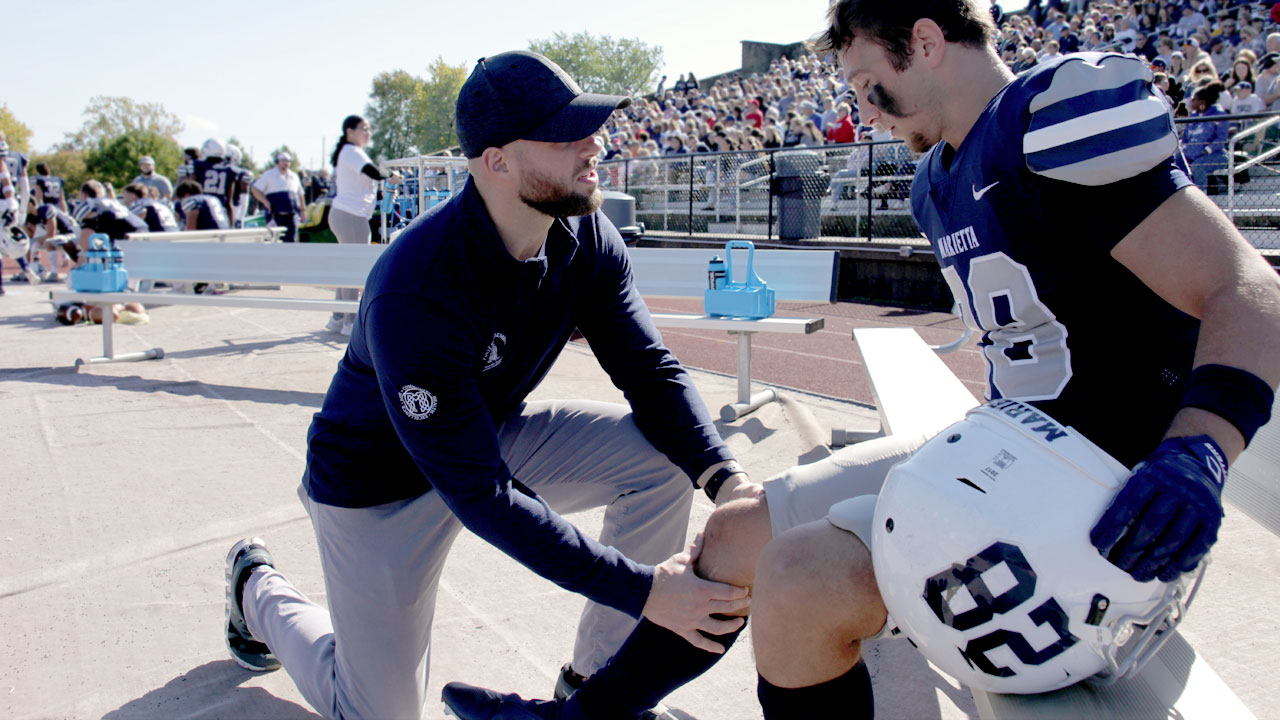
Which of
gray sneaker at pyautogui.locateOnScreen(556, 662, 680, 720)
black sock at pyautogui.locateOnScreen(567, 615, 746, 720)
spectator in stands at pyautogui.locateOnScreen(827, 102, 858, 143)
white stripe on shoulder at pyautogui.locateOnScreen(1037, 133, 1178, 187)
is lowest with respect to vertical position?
gray sneaker at pyautogui.locateOnScreen(556, 662, 680, 720)

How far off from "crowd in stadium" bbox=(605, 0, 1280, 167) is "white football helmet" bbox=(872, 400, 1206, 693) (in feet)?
20.7

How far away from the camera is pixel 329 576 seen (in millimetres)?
2324

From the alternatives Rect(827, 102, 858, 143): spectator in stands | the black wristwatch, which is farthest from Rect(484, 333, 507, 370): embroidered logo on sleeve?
Rect(827, 102, 858, 143): spectator in stands

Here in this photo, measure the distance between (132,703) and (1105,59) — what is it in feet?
9.23

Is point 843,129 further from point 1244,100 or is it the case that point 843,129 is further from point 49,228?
point 49,228

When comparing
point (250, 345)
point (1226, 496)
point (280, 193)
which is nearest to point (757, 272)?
point (1226, 496)

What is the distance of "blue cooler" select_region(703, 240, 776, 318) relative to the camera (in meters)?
5.43

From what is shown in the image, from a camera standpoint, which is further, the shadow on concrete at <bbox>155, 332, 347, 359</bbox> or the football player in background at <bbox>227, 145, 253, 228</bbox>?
the football player in background at <bbox>227, 145, 253, 228</bbox>

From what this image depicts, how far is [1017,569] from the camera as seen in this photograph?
4.13 feet

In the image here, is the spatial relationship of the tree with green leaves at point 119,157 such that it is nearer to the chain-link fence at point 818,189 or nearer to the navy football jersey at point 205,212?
the navy football jersey at point 205,212

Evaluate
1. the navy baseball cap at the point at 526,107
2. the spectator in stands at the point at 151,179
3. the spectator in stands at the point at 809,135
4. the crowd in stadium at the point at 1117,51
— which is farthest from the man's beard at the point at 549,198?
the spectator in stands at the point at 151,179

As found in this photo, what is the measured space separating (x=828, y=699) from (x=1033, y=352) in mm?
783

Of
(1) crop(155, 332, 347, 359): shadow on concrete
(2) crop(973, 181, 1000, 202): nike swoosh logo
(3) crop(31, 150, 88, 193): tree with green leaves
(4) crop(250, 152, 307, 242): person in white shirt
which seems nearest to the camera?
(2) crop(973, 181, 1000, 202): nike swoosh logo

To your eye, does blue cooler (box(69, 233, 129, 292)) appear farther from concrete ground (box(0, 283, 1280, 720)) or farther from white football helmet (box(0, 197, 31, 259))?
white football helmet (box(0, 197, 31, 259))
